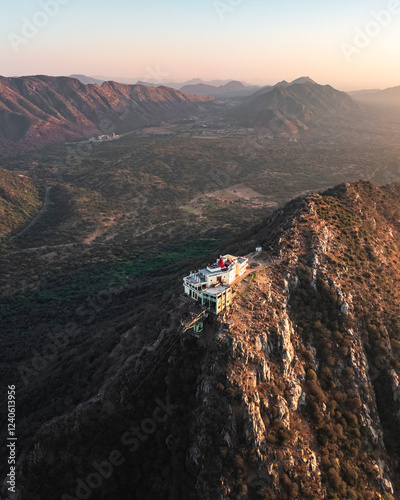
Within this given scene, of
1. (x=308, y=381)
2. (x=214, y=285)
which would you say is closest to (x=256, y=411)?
(x=308, y=381)

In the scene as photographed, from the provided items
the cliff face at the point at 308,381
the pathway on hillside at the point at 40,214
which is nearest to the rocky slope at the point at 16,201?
the pathway on hillside at the point at 40,214

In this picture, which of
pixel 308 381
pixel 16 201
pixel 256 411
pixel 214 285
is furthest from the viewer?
pixel 16 201

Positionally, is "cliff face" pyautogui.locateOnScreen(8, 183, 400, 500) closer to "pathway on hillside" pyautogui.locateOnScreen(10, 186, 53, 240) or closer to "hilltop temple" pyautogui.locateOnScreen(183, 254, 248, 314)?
"hilltop temple" pyautogui.locateOnScreen(183, 254, 248, 314)

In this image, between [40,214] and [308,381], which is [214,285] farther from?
[40,214]

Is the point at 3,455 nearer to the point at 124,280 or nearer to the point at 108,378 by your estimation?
the point at 108,378

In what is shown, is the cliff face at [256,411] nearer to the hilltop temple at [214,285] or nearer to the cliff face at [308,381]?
the cliff face at [308,381]

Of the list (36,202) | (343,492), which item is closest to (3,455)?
(343,492)

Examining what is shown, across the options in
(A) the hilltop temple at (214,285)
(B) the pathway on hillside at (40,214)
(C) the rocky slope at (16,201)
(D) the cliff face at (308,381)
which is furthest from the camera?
(C) the rocky slope at (16,201)

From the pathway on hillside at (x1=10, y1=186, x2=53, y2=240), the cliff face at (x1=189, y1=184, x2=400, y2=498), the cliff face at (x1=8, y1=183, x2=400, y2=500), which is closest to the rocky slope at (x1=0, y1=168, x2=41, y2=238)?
the pathway on hillside at (x1=10, y1=186, x2=53, y2=240)
